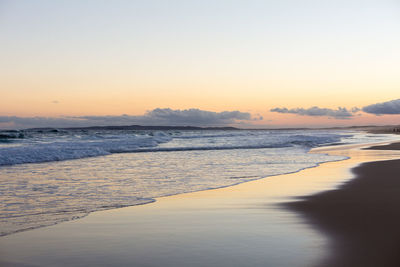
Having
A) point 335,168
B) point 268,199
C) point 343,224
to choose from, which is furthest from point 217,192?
point 335,168

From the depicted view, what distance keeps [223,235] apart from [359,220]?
219cm

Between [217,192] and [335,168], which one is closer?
[217,192]

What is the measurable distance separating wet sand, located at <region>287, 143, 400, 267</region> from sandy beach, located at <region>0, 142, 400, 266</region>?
0.01 m

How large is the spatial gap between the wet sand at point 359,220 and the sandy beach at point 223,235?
1 cm

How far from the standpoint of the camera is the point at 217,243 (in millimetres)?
4520

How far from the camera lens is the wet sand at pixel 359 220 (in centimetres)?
405

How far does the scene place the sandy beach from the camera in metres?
4.02

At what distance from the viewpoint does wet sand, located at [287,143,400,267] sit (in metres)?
4.05

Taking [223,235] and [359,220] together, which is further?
[359,220]

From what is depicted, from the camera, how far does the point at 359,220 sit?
18.3ft

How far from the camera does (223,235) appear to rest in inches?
191

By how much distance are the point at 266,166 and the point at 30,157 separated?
9.73 meters

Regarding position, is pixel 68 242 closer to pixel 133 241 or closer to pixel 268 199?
pixel 133 241

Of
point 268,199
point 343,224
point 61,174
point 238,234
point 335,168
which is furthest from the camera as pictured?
point 335,168
